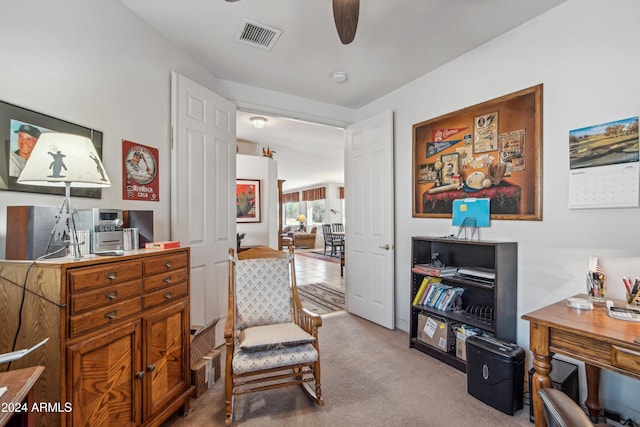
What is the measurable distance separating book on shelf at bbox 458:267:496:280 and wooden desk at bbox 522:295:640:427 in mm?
637

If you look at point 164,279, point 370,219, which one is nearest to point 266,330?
point 164,279

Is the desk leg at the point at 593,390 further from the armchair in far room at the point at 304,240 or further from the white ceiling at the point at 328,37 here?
the armchair in far room at the point at 304,240

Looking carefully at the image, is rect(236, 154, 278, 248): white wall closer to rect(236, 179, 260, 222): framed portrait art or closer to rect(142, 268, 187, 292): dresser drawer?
rect(236, 179, 260, 222): framed portrait art

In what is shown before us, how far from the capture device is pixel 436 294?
8.96ft

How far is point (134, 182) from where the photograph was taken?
2.16m

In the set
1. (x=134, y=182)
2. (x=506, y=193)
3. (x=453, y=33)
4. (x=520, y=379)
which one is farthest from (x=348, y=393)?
(x=453, y=33)

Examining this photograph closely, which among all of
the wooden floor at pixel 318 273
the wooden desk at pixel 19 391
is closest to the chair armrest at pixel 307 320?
the wooden desk at pixel 19 391

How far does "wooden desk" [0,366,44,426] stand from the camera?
2.66 ft

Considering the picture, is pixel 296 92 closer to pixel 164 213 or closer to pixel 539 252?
pixel 164 213

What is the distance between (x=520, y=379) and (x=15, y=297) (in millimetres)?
2709

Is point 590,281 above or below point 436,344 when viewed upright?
above

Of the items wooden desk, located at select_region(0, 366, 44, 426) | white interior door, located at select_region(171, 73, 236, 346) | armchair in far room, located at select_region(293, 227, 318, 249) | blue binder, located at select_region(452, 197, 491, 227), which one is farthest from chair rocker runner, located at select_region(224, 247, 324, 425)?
armchair in far room, located at select_region(293, 227, 318, 249)

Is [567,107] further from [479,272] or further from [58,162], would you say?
[58,162]

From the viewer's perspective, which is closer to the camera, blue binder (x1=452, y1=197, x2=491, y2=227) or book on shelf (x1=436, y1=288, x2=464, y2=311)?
blue binder (x1=452, y1=197, x2=491, y2=227)
